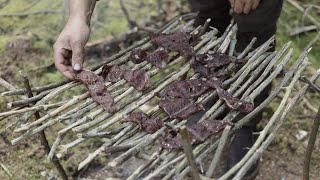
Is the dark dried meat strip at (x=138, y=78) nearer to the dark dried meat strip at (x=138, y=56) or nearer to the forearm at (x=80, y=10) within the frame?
the dark dried meat strip at (x=138, y=56)

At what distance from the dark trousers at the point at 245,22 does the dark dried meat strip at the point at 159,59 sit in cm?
35

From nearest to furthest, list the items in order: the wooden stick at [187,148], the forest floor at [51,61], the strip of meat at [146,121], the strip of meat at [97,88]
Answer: the wooden stick at [187,148]
the strip of meat at [146,121]
the strip of meat at [97,88]
the forest floor at [51,61]

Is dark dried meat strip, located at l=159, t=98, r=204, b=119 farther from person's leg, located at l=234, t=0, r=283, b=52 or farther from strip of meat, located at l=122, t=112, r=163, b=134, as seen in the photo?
person's leg, located at l=234, t=0, r=283, b=52

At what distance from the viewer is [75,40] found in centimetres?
168

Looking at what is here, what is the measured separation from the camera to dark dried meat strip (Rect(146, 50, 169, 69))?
171cm

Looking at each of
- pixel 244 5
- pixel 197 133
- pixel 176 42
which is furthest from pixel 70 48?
pixel 244 5

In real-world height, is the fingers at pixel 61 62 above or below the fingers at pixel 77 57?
below

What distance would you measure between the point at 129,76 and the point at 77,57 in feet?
0.66

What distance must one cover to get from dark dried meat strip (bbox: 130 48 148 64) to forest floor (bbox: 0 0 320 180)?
0.74m

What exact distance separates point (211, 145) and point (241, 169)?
0.14 meters

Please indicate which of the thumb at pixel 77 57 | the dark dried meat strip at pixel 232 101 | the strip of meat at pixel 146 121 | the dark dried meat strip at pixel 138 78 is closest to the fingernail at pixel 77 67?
the thumb at pixel 77 57

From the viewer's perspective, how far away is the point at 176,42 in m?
1.79

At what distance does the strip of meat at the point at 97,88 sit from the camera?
1513mm

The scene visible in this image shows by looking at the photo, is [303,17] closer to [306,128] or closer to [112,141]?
[306,128]
